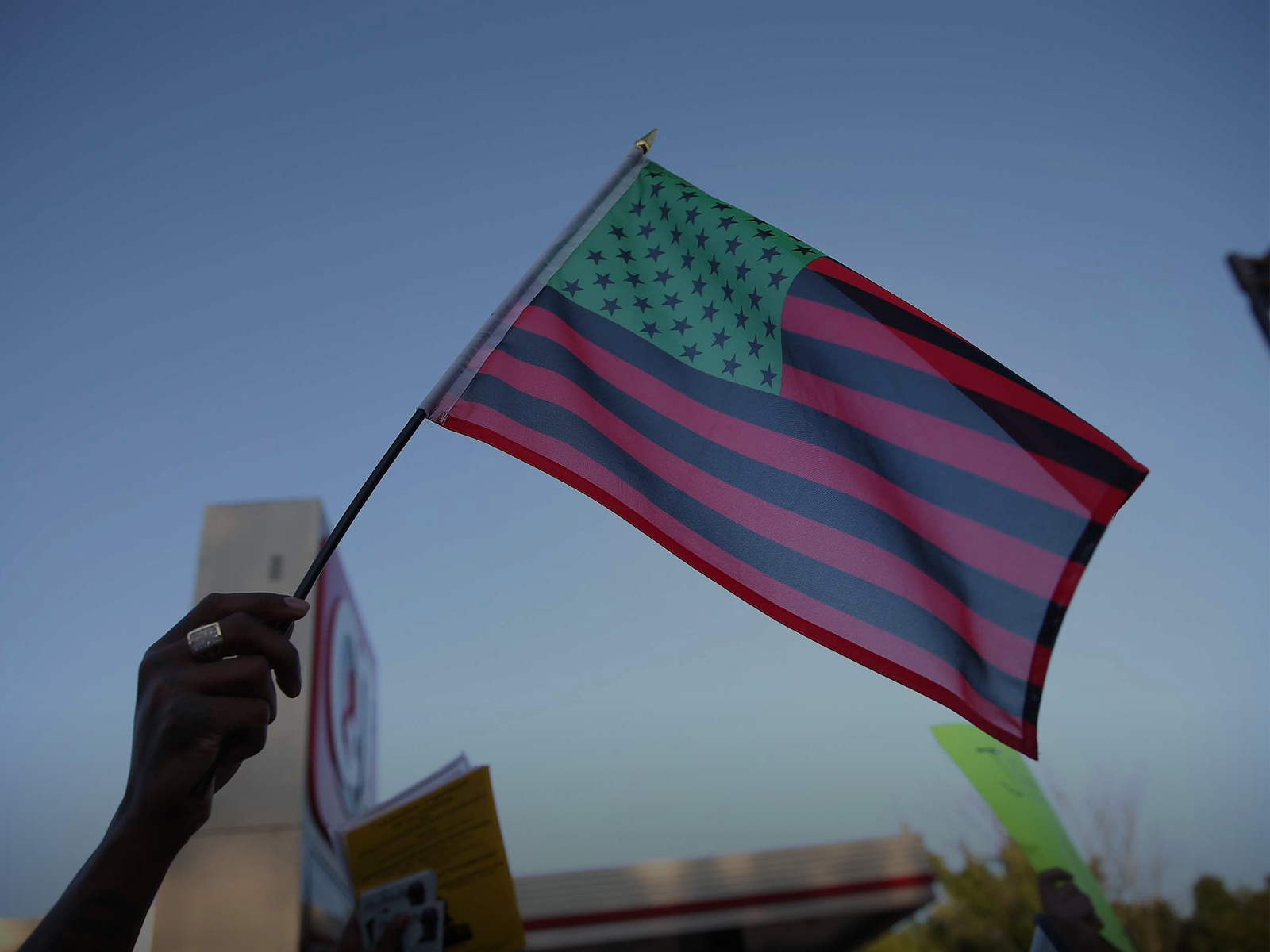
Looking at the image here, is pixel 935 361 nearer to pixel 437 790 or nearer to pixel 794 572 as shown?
pixel 794 572

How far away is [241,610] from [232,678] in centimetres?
16

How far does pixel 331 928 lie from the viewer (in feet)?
16.8

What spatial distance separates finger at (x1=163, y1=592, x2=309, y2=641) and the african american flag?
1336mm

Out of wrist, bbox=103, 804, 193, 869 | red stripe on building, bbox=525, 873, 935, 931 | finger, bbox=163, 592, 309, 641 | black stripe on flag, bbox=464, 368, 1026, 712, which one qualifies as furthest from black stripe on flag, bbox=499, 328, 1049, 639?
red stripe on building, bbox=525, 873, 935, 931

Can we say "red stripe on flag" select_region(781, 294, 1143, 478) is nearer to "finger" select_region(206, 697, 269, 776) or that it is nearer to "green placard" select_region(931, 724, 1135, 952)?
"finger" select_region(206, 697, 269, 776)

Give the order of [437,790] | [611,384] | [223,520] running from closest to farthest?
[611,384]
[437,790]
[223,520]

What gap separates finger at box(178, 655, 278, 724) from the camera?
62.4 inches

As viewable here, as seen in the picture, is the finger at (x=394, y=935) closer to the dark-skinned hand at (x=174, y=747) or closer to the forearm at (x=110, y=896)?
the dark-skinned hand at (x=174, y=747)

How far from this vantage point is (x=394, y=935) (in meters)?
3.78

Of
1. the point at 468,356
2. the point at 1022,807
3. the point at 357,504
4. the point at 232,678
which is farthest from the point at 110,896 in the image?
the point at 1022,807

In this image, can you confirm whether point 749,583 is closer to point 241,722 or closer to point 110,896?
point 241,722

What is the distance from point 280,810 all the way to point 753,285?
324 centimetres

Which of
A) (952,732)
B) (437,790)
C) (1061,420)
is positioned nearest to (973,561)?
(1061,420)

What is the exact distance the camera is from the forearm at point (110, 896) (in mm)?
1374
